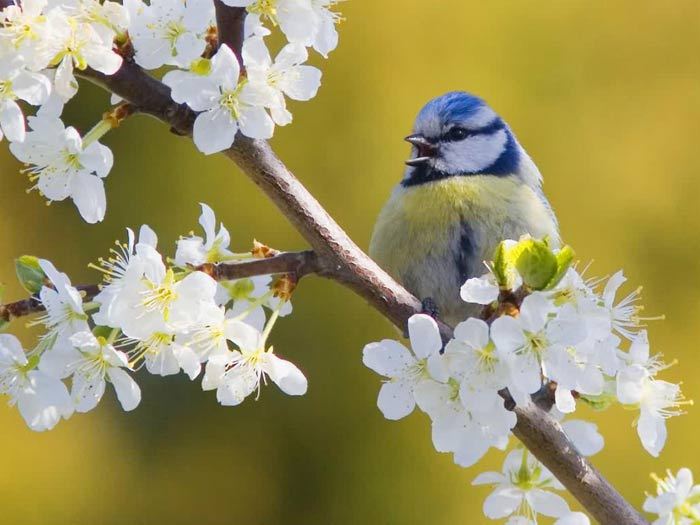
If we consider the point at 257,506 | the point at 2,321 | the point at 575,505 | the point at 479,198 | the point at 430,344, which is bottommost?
the point at 575,505

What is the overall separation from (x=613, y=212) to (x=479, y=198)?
1142mm

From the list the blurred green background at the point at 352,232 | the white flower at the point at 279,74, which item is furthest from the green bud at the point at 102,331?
the blurred green background at the point at 352,232

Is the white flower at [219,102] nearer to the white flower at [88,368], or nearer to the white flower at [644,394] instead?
the white flower at [88,368]

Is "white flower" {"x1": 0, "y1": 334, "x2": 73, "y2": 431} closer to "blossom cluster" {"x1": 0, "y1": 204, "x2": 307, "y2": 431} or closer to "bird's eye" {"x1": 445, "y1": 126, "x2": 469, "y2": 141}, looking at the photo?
"blossom cluster" {"x1": 0, "y1": 204, "x2": 307, "y2": 431}

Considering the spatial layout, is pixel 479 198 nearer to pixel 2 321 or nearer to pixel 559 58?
pixel 2 321

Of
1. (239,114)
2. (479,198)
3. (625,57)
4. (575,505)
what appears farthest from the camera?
(625,57)

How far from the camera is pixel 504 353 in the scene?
2.58 feet

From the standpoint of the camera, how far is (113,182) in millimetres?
2727

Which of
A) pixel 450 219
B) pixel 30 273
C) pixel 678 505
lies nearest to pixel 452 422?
pixel 678 505

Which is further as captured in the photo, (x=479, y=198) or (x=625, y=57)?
(x=625, y=57)

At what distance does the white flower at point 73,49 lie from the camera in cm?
80

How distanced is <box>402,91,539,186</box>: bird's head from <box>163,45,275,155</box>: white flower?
34.9 inches

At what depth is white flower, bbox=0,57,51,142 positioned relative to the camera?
79 cm

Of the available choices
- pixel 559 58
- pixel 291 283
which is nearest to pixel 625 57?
pixel 559 58
